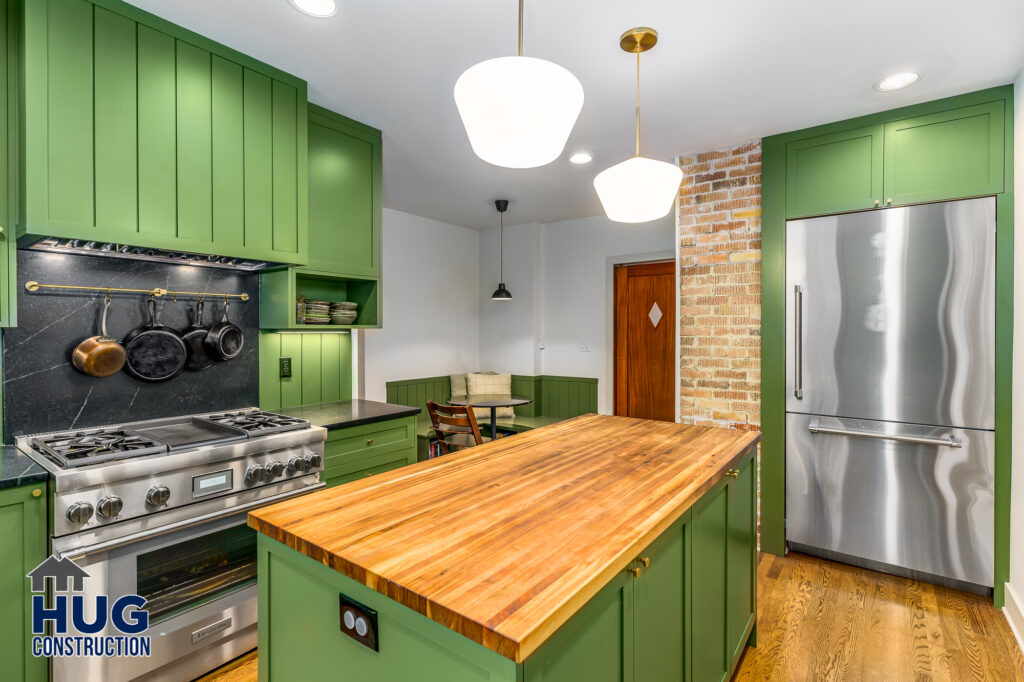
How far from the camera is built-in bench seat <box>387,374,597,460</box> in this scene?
4.99 m

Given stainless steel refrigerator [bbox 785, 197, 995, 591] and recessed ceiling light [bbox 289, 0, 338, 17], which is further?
stainless steel refrigerator [bbox 785, 197, 995, 591]

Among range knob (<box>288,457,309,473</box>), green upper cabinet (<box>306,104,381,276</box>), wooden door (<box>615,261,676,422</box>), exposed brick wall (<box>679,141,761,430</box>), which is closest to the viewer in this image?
range knob (<box>288,457,309,473</box>)

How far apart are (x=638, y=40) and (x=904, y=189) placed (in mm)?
1784

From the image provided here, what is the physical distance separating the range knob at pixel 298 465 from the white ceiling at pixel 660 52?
1.80 metres

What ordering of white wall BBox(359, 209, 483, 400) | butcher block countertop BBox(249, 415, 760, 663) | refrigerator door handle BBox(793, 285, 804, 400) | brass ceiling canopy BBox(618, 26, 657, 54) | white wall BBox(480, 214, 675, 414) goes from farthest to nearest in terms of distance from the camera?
white wall BBox(480, 214, 675, 414)
white wall BBox(359, 209, 483, 400)
refrigerator door handle BBox(793, 285, 804, 400)
brass ceiling canopy BBox(618, 26, 657, 54)
butcher block countertop BBox(249, 415, 760, 663)

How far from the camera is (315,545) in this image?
3.41 ft

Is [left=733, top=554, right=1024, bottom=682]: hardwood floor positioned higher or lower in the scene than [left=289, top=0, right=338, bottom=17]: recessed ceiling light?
lower

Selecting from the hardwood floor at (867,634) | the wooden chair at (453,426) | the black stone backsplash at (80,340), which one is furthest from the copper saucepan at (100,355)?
the wooden chair at (453,426)

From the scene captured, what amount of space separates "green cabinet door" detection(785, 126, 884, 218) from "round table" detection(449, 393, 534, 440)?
2.37 meters

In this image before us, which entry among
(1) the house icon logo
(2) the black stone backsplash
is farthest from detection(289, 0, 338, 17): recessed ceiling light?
(1) the house icon logo

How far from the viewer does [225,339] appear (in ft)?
8.52

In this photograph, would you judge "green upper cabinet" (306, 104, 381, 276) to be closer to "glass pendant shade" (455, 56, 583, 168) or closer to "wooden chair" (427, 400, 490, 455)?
"wooden chair" (427, 400, 490, 455)

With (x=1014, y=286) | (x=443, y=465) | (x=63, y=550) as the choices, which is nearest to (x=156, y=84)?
(x=63, y=550)

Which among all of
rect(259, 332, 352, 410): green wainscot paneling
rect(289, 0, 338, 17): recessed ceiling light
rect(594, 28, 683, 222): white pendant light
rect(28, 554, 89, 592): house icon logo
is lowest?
rect(28, 554, 89, 592): house icon logo
